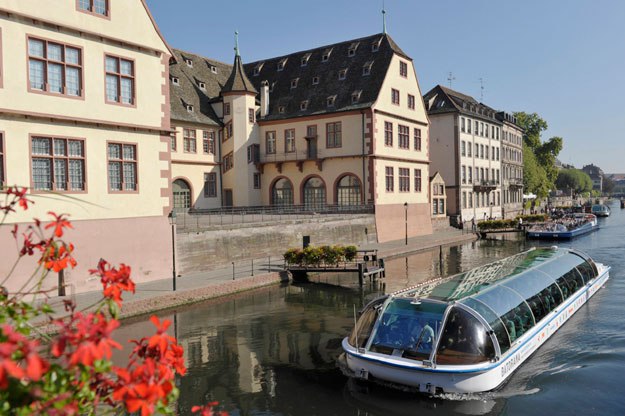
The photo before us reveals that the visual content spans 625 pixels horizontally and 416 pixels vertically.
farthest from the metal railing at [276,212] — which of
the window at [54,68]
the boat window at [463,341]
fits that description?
the boat window at [463,341]

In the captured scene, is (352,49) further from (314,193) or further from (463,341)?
(463,341)

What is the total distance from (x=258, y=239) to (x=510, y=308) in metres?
18.9

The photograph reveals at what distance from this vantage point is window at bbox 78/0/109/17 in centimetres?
2086

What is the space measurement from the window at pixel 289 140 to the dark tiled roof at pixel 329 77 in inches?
57.0

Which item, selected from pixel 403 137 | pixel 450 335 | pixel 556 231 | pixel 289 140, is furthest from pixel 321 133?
pixel 450 335

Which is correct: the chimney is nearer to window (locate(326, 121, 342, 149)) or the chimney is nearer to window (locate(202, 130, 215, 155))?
window (locate(202, 130, 215, 155))

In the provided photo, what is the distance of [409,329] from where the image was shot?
12.5 m

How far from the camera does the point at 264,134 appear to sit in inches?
1817

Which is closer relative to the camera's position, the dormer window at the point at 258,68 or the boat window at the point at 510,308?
the boat window at the point at 510,308

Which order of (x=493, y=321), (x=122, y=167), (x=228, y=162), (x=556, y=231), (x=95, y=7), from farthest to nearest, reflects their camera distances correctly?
(x=556, y=231) < (x=228, y=162) < (x=122, y=167) < (x=95, y=7) < (x=493, y=321)

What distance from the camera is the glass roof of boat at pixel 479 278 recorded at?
13508 mm

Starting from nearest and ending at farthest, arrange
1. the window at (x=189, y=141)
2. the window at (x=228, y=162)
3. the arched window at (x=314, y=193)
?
the window at (x=189, y=141)
the arched window at (x=314, y=193)
the window at (x=228, y=162)

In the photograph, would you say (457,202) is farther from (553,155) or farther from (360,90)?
(553,155)

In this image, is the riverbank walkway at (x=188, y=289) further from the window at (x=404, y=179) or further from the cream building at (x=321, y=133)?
the window at (x=404, y=179)
